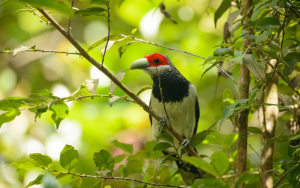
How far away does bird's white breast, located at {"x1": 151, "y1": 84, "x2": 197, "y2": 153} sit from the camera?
286cm

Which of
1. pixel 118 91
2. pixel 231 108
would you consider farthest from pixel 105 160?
pixel 118 91

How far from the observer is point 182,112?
2.89 m

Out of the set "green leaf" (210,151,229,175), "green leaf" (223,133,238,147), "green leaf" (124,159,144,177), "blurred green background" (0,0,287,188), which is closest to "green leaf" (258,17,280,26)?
"green leaf" (210,151,229,175)

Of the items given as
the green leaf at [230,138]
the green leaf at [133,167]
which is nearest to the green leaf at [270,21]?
the green leaf at [230,138]

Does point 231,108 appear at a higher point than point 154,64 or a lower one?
lower

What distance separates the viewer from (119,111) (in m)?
4.52

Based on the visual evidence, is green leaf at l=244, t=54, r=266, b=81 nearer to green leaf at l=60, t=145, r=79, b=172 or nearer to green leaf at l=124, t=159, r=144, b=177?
green leaf at l=60, t=145, r=79, b=172

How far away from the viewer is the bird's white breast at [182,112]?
9.37 feet

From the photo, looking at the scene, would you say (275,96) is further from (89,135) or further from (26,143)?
(26,143)

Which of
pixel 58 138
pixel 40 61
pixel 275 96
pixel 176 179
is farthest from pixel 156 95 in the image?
pixel 40 61

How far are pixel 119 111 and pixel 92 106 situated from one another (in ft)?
1.38

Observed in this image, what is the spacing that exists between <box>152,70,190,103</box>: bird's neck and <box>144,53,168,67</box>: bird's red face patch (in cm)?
11

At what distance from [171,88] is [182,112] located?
0.85 ft

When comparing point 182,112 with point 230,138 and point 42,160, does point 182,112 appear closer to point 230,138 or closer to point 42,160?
point 230,138
